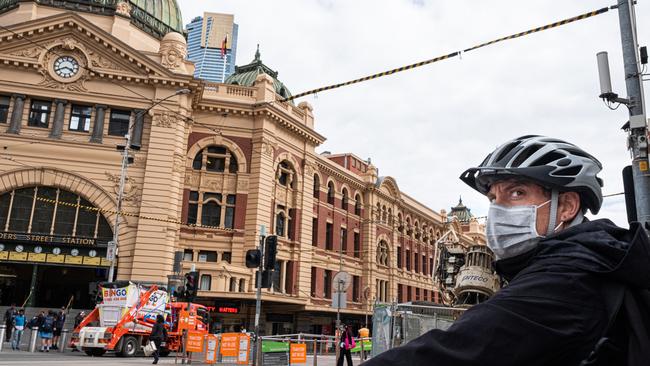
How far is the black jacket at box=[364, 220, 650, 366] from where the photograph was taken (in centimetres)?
137

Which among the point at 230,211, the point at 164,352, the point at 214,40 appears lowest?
the point at 164,352

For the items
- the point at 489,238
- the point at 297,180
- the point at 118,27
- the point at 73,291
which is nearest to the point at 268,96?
the point at 297,180

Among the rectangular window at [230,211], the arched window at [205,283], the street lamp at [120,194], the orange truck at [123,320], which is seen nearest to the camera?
the orange truck at [123,320]

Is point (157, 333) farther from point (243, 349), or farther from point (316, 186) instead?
point (316, 186)

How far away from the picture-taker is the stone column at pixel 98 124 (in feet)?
109

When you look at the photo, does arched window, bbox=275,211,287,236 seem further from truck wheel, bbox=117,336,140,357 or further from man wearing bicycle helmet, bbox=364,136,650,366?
man wearing bicycle helmet, bbox=364,136,650,366

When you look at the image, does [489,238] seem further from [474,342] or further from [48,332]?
[48,332]

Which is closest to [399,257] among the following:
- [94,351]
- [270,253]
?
[94,351]

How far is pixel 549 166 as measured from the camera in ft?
6.75

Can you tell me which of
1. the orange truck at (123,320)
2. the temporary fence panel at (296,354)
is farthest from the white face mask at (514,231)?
the orange truck at (123,320)

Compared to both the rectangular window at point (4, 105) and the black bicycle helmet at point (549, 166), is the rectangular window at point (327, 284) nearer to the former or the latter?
the rectangular window at point (4, 105)

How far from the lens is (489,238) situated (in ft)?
7.20

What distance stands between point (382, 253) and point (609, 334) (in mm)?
53950

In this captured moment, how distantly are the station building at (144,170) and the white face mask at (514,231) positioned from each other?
26665 millimetres
